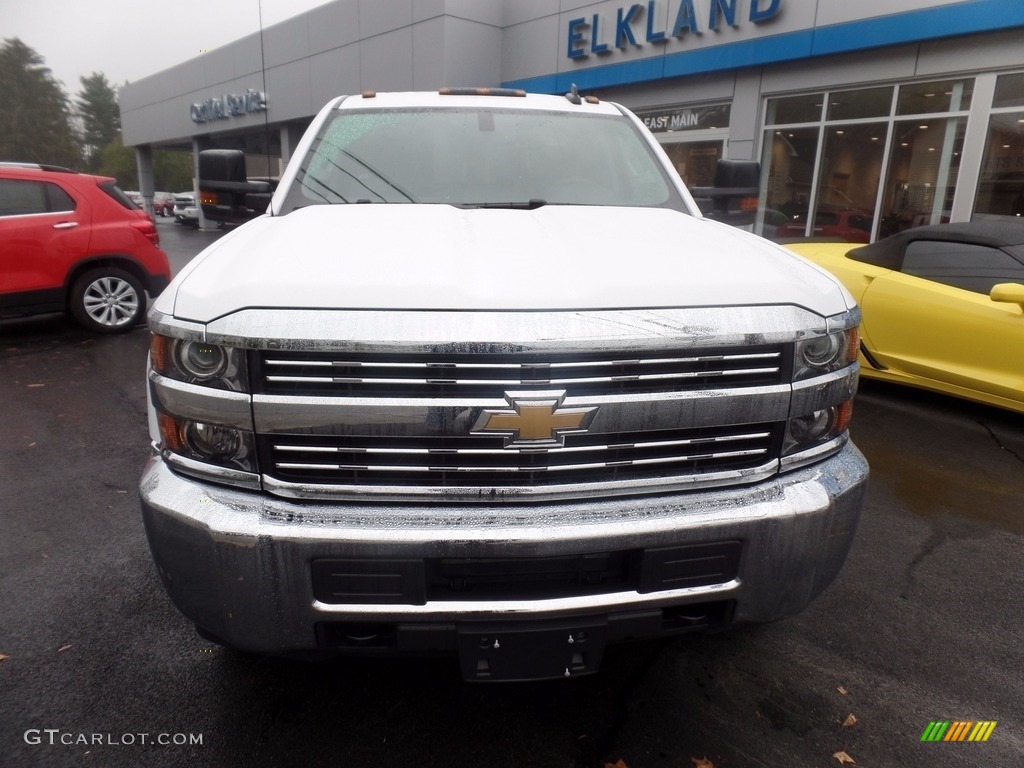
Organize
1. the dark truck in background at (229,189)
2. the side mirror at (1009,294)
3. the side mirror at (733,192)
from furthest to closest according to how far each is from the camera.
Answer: the side mirror at (1009,294) → the side mirror at (733,192) → the dark truck in background at (229,189)

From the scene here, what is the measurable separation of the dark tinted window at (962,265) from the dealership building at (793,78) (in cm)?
566

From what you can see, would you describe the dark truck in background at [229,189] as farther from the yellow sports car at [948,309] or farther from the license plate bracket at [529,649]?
the yellow sports car at [948,309]

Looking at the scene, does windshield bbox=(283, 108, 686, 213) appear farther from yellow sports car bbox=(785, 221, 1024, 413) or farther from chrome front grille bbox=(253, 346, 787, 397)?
yellow sports car bbox=(785, 221, 1024, 413)

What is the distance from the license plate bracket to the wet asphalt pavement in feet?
1.38

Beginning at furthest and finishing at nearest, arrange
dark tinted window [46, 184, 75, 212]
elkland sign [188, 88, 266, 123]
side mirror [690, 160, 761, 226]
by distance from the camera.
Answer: elkland sign [188, 88, 266, 123] < dark tinted window [46, 184, 75, 212] < side mirror [690, 160, 761, 226]

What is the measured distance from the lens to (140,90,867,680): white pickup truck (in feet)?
5.49

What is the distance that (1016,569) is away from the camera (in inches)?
124

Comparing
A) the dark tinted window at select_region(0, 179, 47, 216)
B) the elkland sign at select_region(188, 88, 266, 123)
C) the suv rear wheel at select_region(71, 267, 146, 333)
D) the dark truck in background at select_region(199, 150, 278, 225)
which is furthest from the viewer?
the elkland sign at select_region(188, 88, 266, 123)

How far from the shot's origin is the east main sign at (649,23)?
12.6 m

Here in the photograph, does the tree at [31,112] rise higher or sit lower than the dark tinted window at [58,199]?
higher

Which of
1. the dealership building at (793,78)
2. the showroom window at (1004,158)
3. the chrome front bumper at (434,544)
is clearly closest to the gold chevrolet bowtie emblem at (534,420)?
the chrome front bumper at (434,544)

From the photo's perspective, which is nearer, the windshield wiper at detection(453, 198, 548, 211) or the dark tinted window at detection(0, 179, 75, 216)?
the windshield wiper at detection(453, 198, 548, 211)

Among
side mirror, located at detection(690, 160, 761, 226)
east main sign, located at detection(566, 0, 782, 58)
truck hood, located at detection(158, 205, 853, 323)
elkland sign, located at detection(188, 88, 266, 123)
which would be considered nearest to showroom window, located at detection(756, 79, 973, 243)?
east main sign, located at detection(566, 0, 782, 58)

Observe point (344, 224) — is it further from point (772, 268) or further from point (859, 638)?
point (859, 638)
